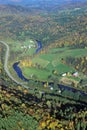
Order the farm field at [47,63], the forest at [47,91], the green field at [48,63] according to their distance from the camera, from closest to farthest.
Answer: the forest at [47,91], the farm field at [47,63], the green field at [48,63]

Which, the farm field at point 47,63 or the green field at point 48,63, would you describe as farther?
the green field at point 48,63

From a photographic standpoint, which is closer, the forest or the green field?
the forest

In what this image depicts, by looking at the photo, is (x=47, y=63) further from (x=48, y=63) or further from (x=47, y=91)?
(x=47, y=91)

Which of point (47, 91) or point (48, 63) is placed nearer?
point (47, 91)

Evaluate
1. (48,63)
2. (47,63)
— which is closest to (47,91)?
(48,63)

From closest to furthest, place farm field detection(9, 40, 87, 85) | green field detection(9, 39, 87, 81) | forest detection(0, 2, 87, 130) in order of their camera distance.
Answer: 1. forest detection(0, 2, 87, 130)
2. farm field detection(9, 40, 87, 85)
3. green field detection(9, 39, 87, 81)

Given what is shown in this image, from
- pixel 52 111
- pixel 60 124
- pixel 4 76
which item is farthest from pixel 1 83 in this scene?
pixel 60 124

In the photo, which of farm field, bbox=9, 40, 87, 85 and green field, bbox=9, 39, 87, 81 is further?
green field, bbox=9, 39, 87, 81

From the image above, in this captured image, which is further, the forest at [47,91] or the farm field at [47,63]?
the farm field at [47,63]

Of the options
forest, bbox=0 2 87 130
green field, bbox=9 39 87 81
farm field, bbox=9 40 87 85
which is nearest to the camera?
forest, bbox=0 2 87 130

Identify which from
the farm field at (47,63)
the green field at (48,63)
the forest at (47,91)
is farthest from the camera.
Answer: the green field at (48,63)

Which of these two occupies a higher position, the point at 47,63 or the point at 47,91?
the point at 47,63
